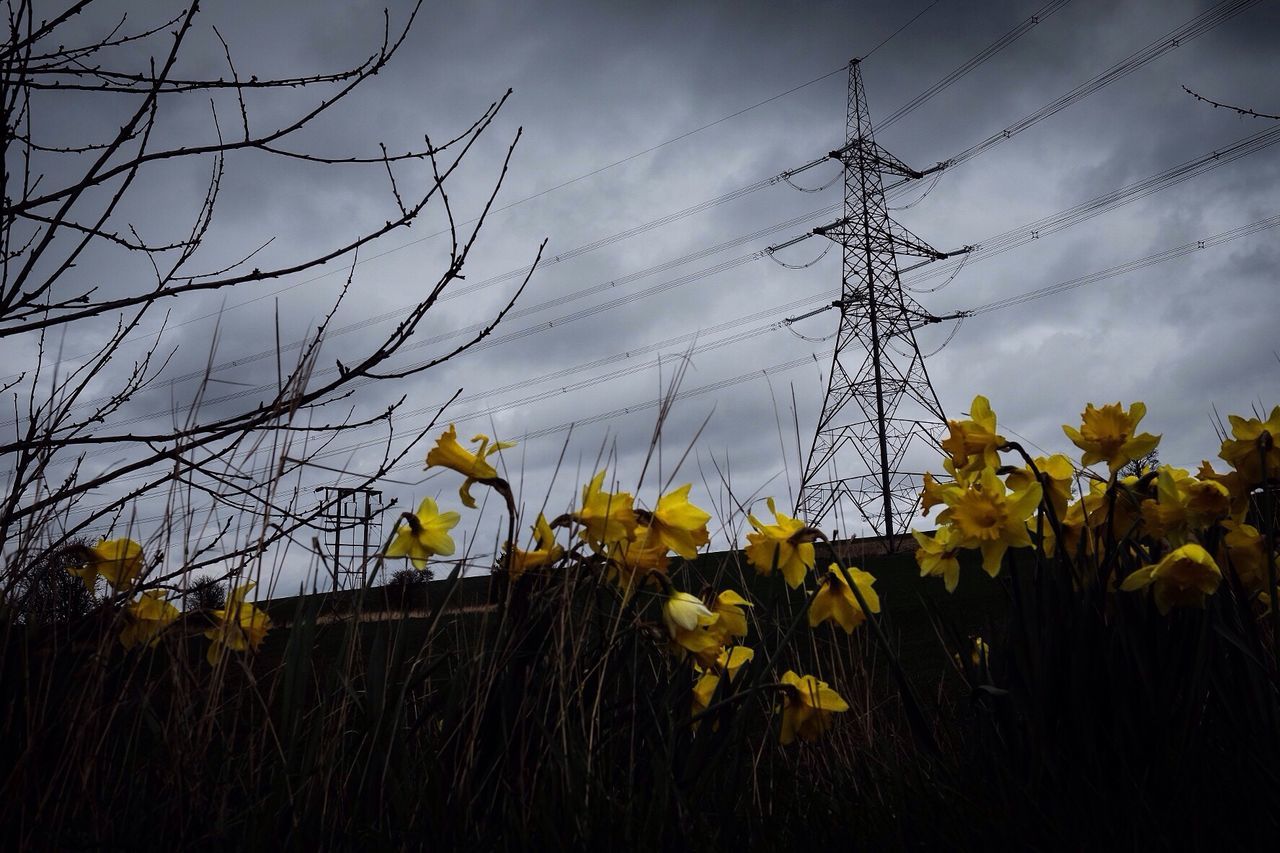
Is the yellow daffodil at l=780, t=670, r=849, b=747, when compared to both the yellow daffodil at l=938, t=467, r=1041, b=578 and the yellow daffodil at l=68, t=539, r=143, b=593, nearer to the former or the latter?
the yellow daffodil at l=938, t=467, r=1041, b=578

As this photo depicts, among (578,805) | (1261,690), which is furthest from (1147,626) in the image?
(578,805)

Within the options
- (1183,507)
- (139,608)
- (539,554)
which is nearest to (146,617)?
(139,608)

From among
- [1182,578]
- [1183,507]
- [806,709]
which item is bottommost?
[806,709]

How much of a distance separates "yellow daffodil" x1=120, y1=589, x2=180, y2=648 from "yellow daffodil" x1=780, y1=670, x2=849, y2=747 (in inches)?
51.7

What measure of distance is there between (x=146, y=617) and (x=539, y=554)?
3.11ft

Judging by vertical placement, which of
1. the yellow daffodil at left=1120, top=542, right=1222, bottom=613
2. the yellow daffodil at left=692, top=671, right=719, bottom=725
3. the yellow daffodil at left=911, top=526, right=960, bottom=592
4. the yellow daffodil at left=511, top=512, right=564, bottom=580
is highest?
the yellow daffodil at left=511, top=512, right=564, bottom=580

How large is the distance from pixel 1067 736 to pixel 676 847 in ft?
2.53

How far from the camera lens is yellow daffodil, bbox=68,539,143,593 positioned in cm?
201

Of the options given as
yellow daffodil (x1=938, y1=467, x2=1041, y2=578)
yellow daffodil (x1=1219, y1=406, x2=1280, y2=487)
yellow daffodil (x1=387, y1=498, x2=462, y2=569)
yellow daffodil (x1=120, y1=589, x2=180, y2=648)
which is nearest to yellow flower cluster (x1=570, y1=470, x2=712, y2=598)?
yellow daffodil (x1=387, y1=498, x2=462, y2=569)

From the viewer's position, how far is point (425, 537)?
174 centimetres

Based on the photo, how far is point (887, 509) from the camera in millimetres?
13797

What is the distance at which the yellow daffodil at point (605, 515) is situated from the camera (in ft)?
5.36

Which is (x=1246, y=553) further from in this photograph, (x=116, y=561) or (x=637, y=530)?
(x=116, y=561)

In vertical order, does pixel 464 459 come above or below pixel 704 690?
above
